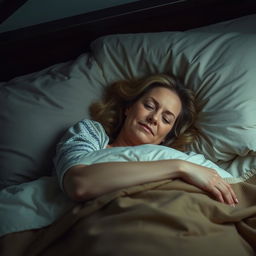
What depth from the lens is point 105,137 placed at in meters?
1.35

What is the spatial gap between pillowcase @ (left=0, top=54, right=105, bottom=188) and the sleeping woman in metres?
0.07

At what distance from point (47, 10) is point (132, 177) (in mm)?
896

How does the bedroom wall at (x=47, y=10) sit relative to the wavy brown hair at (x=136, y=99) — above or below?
above

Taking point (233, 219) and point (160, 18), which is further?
point (160, 18)

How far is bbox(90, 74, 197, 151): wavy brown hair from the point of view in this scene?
4.60 ft

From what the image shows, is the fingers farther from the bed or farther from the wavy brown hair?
the wavy brown hair

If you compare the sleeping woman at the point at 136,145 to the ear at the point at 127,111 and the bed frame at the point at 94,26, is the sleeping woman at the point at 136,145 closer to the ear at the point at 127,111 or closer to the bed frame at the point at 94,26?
the ear at the point at 127,111

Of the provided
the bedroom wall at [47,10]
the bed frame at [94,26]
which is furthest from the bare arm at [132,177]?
the bedroom wall at [47,10]

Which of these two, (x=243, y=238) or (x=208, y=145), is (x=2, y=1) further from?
(x=243, y=238)

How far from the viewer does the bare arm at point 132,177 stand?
3.57 feet

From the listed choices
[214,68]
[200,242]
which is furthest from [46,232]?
[214,68]

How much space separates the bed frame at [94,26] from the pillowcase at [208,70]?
3.0 inches

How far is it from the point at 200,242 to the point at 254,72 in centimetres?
64

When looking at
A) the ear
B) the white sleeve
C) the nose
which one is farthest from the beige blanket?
the ear
